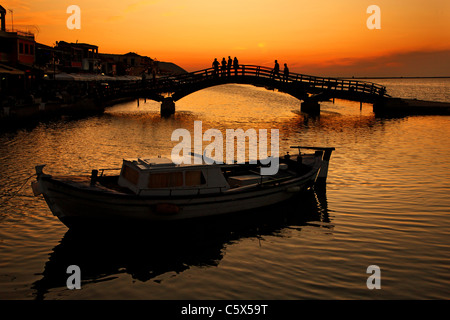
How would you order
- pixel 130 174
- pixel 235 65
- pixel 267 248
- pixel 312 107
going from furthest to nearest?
pixel 312 107, pixel 235 65, pixel 130 174, pixel 267 248

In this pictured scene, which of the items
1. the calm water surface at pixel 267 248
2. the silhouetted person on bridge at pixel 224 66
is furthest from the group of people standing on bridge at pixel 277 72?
the calm water surface at pixel 267 248

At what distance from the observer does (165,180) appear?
1584 centimetres

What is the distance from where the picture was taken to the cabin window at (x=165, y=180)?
15.6 metres

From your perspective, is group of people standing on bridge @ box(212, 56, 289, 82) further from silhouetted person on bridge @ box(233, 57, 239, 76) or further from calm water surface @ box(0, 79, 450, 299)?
calm water surface @ box(0, 79, 450, 299)

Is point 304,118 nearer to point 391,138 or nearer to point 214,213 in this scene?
point 391,138

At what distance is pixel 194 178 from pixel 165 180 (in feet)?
3.52

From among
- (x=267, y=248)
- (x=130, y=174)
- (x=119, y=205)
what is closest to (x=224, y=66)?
(x=130, y=174)

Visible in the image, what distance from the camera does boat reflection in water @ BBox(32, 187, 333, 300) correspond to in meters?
13.0

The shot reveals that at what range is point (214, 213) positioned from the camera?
1647 cm

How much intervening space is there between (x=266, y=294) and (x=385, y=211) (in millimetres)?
8774

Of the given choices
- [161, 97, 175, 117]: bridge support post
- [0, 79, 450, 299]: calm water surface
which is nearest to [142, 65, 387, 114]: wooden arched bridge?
[161, 97, 175, 117]: bridge support post

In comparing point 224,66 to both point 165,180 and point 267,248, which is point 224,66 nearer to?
point 165,180

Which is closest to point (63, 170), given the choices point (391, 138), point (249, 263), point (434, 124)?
point (249, 263)

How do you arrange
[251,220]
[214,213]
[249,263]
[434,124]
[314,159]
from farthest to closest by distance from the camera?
[434,124] → [314,159] → [251,220] → [214,213] → [249,263]
